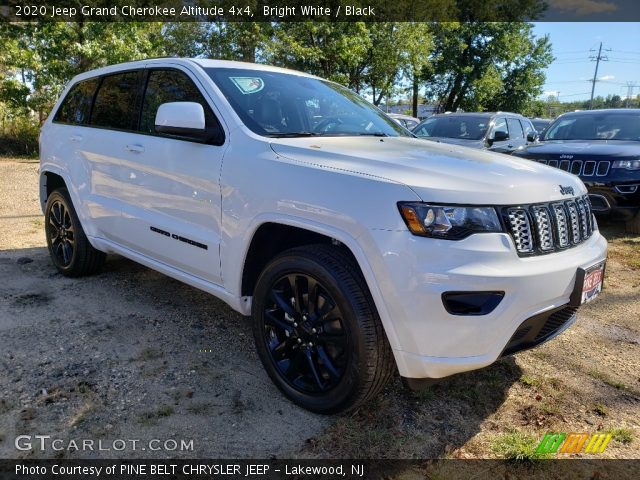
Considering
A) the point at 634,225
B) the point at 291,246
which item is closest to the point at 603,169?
the point at 634,225

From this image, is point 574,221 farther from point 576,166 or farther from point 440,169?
point 576,166

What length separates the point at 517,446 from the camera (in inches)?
95.4

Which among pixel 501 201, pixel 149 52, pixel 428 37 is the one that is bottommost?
pixel 501 201

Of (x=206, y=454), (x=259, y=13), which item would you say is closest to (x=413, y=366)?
(x=206, y=454)

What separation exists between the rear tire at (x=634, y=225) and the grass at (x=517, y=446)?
5.40 meters

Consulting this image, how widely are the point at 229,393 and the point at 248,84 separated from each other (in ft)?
6.30

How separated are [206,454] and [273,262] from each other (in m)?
0.97

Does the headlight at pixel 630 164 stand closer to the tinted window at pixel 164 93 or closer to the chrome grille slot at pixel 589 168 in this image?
the chrome grille slot at pixel 589 168

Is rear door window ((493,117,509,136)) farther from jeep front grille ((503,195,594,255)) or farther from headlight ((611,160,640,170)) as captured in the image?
jeep front grille ((503,195,594,255))

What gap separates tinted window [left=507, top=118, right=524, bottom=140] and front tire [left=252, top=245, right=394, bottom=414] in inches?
350

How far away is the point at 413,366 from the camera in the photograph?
2.24 meters

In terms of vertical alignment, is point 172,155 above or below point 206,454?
above

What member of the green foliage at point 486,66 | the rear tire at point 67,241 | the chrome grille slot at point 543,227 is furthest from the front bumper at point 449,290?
the green foliage at point 486,66

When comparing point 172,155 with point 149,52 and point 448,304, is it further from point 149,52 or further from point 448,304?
point 149,52
